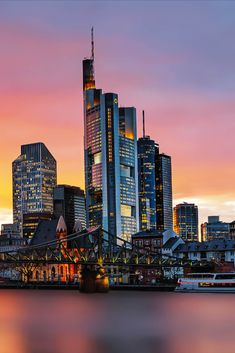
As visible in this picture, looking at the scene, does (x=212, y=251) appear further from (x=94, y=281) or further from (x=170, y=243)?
(x=94, y=281)

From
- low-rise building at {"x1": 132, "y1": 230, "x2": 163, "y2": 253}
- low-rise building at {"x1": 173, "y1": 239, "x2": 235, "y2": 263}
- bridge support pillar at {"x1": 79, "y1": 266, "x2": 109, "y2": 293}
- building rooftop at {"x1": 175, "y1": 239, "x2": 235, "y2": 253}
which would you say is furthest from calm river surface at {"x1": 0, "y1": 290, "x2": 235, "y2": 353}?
low-rise building at {"x1": 132, "y1": 230, "x2": 163, "y2": 253}

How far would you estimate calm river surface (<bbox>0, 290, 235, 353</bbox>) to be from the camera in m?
59.0

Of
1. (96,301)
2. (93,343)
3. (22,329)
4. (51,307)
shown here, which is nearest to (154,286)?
(96,301)

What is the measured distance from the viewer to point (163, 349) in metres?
56.7

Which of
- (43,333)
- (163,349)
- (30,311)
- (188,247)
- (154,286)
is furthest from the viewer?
(188,247)

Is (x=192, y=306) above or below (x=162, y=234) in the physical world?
below

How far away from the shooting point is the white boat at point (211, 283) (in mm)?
125838

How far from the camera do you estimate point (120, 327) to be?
74438 millimetres

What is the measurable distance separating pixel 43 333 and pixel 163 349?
16.7 metres

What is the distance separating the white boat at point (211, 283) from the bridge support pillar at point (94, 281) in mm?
15859

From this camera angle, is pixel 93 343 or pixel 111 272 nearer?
pixel 93 343

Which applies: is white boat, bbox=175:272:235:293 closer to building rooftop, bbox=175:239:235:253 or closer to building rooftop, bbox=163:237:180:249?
building rooftop, bbox=175:239:235:253

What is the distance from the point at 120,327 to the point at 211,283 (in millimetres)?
54762

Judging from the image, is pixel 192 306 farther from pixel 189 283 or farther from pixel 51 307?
pixel 189 283
